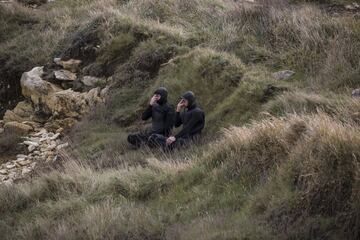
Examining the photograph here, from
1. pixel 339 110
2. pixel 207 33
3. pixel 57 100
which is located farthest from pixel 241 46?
pixel 339 110

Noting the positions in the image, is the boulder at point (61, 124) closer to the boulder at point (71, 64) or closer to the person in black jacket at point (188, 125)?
the boulder at point (71, 64)

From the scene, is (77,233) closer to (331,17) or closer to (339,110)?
(339,110)

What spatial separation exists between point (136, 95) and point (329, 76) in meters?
4.51

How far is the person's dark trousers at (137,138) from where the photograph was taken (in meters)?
11.5

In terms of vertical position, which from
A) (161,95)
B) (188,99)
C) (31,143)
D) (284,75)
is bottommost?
(31,143)

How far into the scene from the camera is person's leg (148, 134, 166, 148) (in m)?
11.1

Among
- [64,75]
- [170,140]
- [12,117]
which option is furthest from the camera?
[64,75]

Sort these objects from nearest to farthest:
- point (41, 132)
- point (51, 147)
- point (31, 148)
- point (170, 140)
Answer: point (170, 140)
point (51, 147)
point (31, 148)
point (41, 132)

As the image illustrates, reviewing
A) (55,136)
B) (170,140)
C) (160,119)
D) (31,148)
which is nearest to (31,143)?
(31,148)

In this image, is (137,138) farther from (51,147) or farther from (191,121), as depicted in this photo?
(51,147)

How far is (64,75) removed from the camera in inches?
623

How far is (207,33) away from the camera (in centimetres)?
1513

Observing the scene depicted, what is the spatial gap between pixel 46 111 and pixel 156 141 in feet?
16.0

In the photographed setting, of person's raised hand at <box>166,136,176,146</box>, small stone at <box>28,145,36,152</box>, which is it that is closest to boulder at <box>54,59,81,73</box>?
small stone at <box>28,145,36,152</box>
